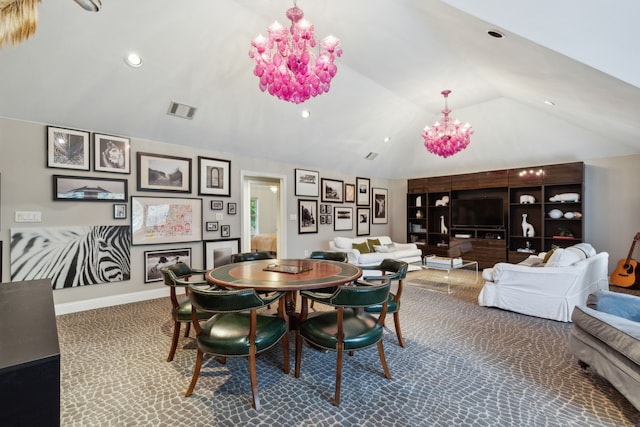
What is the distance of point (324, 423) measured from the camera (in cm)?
195

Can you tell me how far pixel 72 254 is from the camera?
4.04 meters

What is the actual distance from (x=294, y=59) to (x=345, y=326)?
7.48 ft

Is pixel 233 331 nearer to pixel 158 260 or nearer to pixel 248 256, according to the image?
pixel 248 256

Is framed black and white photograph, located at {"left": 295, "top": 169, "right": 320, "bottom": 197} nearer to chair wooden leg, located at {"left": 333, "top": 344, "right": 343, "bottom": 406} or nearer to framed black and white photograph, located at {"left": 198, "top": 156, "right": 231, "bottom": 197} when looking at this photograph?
framed black and white photograph, located at {"left": 198, "top": 156, "right": 231, "bottom": 197}

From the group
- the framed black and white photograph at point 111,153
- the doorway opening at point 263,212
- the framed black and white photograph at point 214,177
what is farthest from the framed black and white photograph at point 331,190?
the framed black and white photograph at point 111,153

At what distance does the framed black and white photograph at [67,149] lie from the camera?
388cm

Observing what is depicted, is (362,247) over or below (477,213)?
below

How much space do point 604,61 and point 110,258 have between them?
602 cm

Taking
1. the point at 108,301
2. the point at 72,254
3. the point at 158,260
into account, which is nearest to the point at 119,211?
the point at 72,254

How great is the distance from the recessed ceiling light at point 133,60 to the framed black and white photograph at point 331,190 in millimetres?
4355

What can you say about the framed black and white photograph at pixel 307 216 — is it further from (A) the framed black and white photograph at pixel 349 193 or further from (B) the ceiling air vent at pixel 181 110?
(B) the ceiling air vent at pixel 181 110

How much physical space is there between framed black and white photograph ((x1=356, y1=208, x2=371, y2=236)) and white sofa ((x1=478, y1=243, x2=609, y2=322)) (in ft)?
13.2

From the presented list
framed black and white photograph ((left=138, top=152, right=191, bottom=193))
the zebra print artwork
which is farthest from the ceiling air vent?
the zebra print artwork

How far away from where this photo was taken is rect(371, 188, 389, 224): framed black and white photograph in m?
8.52
